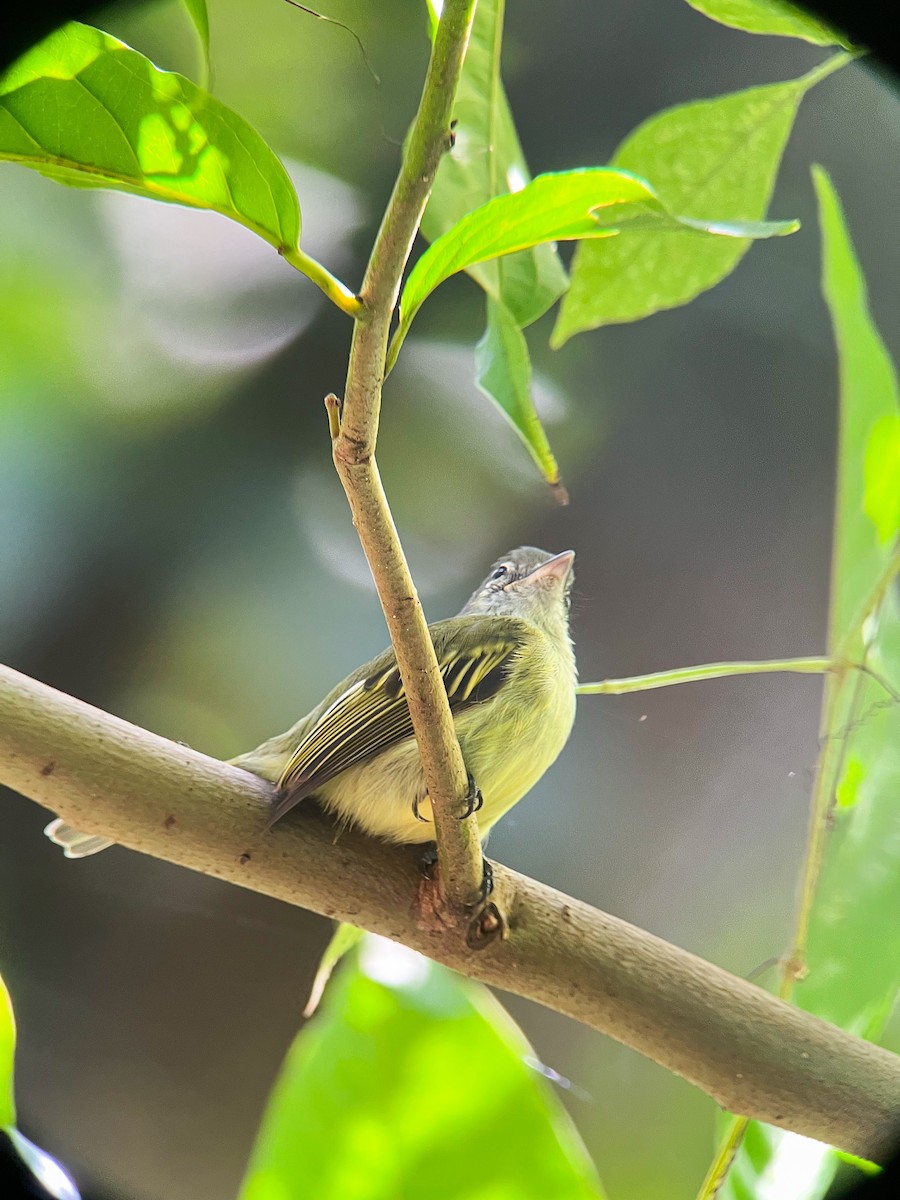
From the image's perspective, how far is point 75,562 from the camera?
3.11 ft

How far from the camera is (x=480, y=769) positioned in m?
0.75

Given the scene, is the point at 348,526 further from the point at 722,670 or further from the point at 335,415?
the point at 335,415

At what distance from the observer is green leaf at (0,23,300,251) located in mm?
384

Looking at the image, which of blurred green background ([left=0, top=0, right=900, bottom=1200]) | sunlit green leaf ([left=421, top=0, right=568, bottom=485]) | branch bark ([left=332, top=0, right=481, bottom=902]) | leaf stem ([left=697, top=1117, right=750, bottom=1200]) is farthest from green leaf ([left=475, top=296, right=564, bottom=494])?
leaf stem ([left=697, top=1117, right=750, bottom=1200])

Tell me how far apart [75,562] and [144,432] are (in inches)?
6.2

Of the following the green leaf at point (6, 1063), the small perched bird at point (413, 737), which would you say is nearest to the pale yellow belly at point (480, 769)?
the small perched bird at point (413, 737)

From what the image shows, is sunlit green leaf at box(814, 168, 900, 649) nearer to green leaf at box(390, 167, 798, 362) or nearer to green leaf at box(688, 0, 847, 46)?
green leaf at box(688, 0, 847, 46)

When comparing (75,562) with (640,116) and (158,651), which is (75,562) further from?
(640,116)

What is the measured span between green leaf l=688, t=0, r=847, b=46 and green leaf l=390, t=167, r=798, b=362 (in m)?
0.30

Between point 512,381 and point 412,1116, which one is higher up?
point 512,381

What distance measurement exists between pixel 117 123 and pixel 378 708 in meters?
0.47

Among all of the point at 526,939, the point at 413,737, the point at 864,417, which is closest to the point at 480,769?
the point at 413,737

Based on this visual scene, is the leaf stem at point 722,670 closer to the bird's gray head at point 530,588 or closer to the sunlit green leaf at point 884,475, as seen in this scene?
the sunlit green leaf at point 884,475

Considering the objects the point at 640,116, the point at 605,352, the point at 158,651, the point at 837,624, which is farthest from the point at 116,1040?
the point at 640,116
